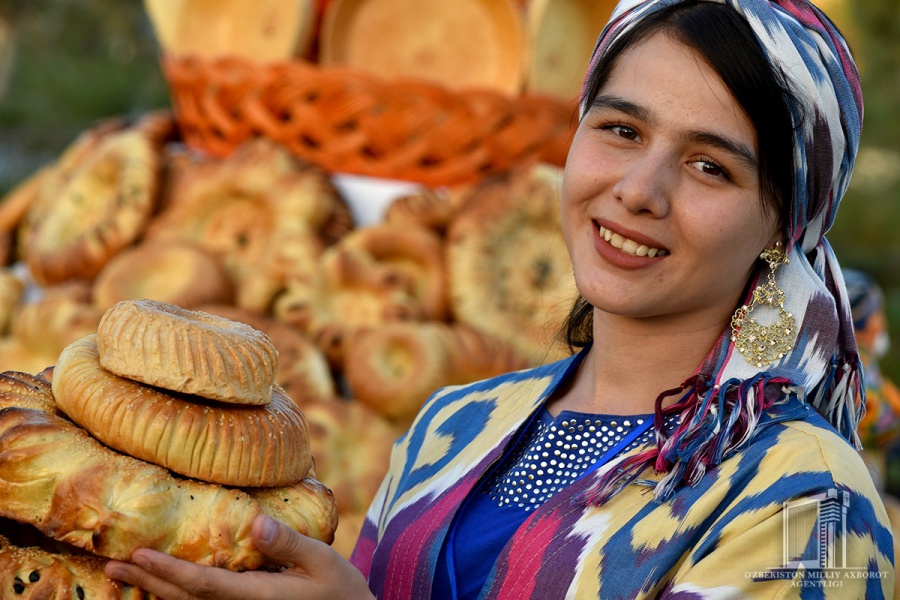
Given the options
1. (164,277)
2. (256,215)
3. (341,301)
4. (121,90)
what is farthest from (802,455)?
(121,90)

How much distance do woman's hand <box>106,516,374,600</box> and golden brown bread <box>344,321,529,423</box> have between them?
218 cm

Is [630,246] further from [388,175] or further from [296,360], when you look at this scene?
[388,175]

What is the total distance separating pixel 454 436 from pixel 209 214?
271 cm

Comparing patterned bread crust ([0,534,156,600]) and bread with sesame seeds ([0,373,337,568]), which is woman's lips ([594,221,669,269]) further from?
patterned bread crust ([0,534,156,600])

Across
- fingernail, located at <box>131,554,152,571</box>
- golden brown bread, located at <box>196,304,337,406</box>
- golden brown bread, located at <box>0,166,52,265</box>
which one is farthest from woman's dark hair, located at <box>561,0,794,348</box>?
golden brown bread, located at <box>0,166,52,265</box>

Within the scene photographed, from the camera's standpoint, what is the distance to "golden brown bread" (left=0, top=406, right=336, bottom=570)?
4.07 feet

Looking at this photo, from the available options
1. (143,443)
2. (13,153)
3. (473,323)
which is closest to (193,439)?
(143,443)

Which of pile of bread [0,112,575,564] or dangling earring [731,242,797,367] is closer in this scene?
dangling earring [731,242,797,367]

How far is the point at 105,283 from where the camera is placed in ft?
13.3

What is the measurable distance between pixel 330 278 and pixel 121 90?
8.87m

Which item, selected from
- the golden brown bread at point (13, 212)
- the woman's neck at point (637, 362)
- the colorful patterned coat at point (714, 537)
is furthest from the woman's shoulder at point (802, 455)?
the golden brown bread at point (13, 212)

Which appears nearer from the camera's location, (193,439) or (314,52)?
(193,439)

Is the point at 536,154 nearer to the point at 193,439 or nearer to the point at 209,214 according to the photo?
the point at 209,214

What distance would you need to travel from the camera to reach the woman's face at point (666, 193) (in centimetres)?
145
